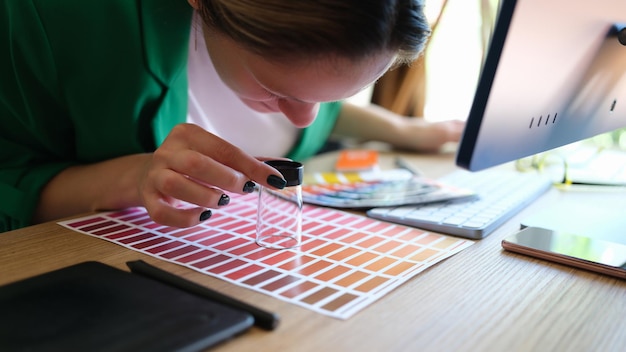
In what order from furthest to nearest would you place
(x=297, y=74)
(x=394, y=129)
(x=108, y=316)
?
Answer: (x=394, y=129), (x=297, y=74), (x=108, y=316)

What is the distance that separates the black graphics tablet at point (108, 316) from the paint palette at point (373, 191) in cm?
37

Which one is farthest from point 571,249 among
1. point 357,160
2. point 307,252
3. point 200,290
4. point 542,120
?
point 357,160

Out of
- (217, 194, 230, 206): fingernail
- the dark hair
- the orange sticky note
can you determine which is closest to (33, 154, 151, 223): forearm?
(217, 194, 230, 206): fingernail

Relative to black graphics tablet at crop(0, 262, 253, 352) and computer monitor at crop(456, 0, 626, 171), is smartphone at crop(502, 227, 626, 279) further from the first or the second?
black graphics tablet at crop(0, 262, 253, 352)

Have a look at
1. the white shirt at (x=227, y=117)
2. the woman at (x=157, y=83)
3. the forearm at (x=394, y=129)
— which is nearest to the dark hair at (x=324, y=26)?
the woman at (x=157, y=83)

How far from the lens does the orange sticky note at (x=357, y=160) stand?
1063 millimetres

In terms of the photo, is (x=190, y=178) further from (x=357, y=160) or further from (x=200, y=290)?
(x=357, y=160)

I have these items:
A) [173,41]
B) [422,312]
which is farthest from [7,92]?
[422,312]

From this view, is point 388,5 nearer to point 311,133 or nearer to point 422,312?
point 422,312

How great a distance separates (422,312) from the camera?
492 mm

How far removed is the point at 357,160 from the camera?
3.64ft

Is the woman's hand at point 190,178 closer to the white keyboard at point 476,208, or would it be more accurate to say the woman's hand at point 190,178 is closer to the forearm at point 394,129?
the white keyboard at point 476,208

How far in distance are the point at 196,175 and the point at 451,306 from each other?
0.29 meters

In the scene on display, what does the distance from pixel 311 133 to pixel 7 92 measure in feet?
1.77
